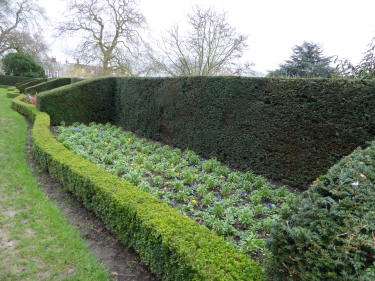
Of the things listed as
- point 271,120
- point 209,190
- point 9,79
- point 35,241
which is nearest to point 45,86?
point 9,79

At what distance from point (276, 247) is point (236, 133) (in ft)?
13.2

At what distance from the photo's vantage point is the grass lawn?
2465 mm

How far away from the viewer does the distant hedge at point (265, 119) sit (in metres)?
3.84

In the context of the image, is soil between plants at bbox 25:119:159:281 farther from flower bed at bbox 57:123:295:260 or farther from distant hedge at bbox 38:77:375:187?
distant hedge at bbox 38:77:375:187

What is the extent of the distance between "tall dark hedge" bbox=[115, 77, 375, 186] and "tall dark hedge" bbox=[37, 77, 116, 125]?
3927mm

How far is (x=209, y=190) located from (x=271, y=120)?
1987 millimetres

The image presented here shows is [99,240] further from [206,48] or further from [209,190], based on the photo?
[206,48]

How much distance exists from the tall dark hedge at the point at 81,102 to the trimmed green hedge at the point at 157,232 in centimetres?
597

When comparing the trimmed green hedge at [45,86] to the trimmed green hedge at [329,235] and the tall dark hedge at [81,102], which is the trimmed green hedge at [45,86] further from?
the trimmed green hedge at [329,235]

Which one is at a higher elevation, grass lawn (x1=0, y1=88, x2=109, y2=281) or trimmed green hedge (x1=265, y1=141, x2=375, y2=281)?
trimmed green hedge (x1=265, y1=141, x2=375, y2=281)

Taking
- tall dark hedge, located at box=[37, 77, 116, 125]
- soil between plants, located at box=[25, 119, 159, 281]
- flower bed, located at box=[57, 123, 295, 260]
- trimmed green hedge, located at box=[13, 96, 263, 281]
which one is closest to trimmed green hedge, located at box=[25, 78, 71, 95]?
tall dark hedge, located at box=[37, 77, 116, 125]

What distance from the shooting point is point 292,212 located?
1.68 meters

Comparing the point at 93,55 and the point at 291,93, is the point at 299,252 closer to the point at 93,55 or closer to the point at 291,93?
the point at 291,93

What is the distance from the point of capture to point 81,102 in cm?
971
